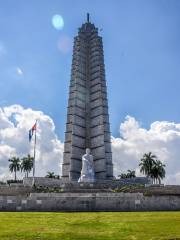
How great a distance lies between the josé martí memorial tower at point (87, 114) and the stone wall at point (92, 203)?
27.8 m

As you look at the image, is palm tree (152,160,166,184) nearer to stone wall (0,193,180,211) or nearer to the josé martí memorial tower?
the josé martí memorial tower

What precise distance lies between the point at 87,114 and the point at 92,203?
36.7 m

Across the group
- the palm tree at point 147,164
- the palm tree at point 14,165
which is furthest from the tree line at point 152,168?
the palm tree at point 14,165

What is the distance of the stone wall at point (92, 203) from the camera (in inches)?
794

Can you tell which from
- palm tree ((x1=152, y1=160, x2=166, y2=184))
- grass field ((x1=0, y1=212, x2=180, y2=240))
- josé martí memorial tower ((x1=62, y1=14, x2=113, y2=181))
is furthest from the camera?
palm tree ((x1=152, y1=160, x2=166, y2=184))

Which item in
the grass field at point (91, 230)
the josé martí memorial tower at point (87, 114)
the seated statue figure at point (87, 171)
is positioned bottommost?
the grass field at point (91, 230)

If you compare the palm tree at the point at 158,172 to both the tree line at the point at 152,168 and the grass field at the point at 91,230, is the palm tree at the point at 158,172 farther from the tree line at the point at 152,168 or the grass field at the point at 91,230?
the grass field at the point at 91,230

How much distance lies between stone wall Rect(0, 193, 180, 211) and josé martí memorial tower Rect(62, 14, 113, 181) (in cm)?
2777

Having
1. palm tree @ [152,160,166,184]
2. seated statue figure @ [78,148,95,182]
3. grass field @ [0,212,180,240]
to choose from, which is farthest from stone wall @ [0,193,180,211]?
palm tree @ [152,160,166,184]

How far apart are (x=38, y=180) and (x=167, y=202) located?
78.8 feet

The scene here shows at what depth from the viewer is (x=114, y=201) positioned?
66.6 feet

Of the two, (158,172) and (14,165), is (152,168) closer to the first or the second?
(158,172)

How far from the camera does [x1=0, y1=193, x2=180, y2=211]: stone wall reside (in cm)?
2016

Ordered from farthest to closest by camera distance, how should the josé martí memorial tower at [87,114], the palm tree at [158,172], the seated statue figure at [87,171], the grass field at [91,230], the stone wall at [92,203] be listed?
the palm tree at [158,172], the josé martí memorial tower at [87,114], the seated statue figure at [87,171], the stone wall at [92,203], the grass field at [91,230]
